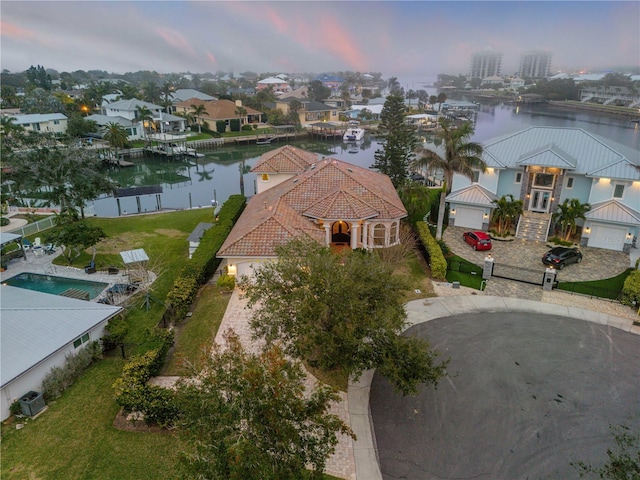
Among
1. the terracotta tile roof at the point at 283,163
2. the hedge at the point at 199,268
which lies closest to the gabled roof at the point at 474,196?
the terracotta tile roof at the point at 283,163

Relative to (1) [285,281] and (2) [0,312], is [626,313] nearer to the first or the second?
(1) [285,281]

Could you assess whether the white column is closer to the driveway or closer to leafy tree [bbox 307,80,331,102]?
the driveway

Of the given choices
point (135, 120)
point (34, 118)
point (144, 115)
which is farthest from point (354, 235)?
point (34, 118)

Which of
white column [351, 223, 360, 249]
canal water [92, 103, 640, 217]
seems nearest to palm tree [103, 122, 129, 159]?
canal water [92, 103, 640, 217]

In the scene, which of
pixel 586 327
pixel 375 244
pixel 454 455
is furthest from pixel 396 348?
pixel 375 244

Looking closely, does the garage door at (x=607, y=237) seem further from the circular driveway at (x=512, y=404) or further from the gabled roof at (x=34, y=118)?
the gabled roof at (x=34, y=118)

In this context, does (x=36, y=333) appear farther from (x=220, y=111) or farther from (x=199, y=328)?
(x=220, y=111)

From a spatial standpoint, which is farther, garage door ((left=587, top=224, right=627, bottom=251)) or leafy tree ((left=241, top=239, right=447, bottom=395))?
garage door ((left=587, top=224, right=627, bottom=251))
